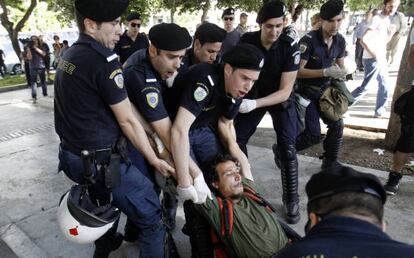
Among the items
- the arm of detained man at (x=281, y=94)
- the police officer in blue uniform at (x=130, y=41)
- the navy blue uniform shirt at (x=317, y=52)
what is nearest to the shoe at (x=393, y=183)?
the navy blue uniform shirt at (x=317, y=52)

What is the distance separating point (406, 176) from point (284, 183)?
148 centimetres

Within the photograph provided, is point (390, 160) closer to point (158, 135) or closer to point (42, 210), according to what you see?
point (158, 135)

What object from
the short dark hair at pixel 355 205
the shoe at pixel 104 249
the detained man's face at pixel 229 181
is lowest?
the shoe at pixel 104 249

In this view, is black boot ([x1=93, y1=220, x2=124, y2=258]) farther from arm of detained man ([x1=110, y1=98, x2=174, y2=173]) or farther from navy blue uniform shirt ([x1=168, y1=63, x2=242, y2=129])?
navy blue uniform shirt ([x1=168, y1=63, x2=242, y2=129])

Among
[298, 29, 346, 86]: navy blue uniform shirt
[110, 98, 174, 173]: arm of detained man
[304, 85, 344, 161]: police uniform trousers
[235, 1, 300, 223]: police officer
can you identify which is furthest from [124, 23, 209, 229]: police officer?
[304, 85, 344, 161]: police uniform trousers

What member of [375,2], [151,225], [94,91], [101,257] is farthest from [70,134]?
[375,2]

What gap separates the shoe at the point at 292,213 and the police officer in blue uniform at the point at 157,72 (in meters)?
1.28

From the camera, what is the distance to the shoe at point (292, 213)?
289 centimetres

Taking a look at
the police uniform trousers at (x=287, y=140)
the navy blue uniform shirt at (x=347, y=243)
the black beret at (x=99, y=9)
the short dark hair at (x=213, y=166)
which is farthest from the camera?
the police uniform trousers at (x=287, y=140)

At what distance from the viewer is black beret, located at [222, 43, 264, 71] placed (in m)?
2.13

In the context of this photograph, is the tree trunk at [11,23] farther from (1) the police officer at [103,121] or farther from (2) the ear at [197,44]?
(1) the police officer at [103,121]

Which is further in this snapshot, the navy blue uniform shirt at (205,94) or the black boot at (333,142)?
the black boot at (333,142)

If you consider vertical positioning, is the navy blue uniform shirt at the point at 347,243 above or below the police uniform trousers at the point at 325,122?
above

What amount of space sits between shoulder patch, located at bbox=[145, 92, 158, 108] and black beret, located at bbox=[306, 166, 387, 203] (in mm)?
1106
